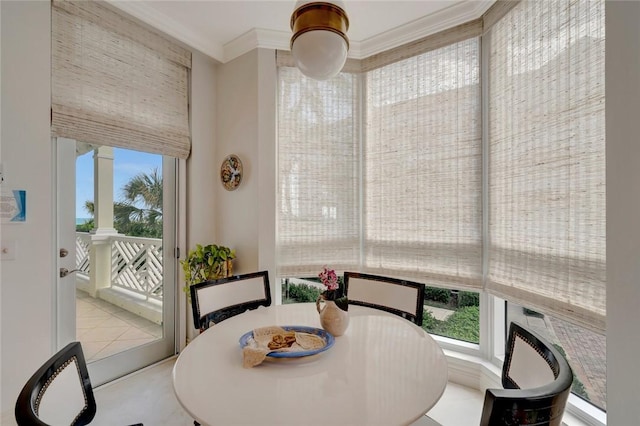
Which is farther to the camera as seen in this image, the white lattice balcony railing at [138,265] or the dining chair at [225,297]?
the white lattice balcony railing at [138,265]

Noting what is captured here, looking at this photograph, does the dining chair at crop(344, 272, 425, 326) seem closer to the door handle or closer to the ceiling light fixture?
the ceiling light fixture

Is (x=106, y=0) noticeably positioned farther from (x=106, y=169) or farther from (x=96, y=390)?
(x=96, y=390)

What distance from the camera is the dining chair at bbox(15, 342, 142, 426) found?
78 centimetres

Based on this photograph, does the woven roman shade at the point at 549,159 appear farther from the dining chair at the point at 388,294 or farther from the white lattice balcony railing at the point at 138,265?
the white lattice balcony railing at the point at 138,265

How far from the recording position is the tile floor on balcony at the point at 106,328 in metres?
2.14

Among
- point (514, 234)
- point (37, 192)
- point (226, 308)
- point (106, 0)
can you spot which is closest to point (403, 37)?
point (514, 234)

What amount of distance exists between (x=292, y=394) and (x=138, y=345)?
221 cm

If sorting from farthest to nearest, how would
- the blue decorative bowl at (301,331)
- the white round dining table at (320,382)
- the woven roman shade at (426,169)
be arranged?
the woven roman shade at (426,169), the blue decorative bowl at (301,331), the white round dining table at (320,382)

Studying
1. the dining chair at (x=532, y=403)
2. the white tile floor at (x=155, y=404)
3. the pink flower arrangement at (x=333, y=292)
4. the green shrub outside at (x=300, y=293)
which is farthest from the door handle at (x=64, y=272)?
the dining chair at (x=532, y=403)

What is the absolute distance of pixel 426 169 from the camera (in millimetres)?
2363

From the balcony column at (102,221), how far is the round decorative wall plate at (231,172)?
877mm

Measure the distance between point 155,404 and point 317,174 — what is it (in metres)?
2.08

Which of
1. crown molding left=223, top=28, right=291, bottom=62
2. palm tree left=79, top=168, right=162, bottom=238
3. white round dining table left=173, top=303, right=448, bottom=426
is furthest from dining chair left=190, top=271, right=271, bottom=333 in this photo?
crown molding left=223, top=28, right=291, bottom=62

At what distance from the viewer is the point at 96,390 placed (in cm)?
211
